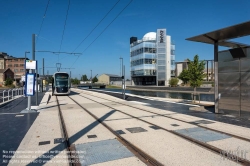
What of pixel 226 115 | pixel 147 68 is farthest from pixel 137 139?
pixel 147 68

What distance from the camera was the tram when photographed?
27.7 meters

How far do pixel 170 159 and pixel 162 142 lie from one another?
1271 millimetres

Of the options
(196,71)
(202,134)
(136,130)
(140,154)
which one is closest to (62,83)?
(196,71)

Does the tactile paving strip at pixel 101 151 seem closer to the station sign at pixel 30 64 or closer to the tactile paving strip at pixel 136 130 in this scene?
the tactile paving strip at pixel 136 130

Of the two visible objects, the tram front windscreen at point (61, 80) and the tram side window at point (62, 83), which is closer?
the tram front windscreen at point (61, 80)

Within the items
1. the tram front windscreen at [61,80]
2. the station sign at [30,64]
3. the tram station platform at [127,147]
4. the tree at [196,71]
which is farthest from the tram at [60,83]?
the tram station platform at [127,147]

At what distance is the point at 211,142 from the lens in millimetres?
5891

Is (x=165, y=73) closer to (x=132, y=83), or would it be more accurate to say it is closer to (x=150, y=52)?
(x=150, y=52)

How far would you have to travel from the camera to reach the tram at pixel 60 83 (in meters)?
27.7

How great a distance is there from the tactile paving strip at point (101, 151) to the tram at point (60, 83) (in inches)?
929

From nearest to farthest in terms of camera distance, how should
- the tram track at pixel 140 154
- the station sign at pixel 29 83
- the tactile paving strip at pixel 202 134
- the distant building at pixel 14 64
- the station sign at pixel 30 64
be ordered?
1. the tram track at pixel 140 154
2. the tactile paving strip at pixel 202 134
3. the station sign at pixel 29 83
4. the station sign at pixel 30 64
5. the distant building at pixel 14 64

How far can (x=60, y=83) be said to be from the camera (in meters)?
28.0

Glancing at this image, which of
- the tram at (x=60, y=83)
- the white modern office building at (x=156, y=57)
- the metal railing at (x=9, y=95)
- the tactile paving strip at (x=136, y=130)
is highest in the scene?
the white modern office building at (x=156, y=57)

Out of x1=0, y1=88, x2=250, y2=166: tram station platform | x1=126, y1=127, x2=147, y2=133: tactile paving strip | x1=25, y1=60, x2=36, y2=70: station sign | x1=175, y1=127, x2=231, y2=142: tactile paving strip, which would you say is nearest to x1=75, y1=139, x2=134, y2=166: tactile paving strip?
x1=0, y1=88, x2=250, y2=166: tram station platform
